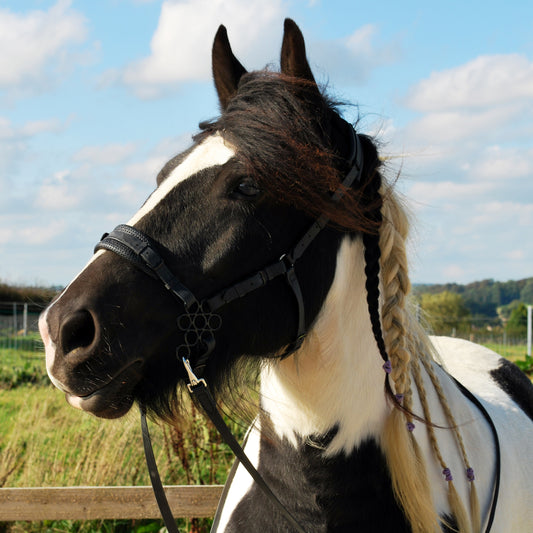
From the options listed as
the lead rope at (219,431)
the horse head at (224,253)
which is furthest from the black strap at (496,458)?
the horse head at (224,253)

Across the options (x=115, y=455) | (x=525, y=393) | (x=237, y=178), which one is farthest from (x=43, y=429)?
(x=237, y=178)

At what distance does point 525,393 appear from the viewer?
3.09 metres

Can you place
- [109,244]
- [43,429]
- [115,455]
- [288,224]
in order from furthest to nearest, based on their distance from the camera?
[43,429]
[115,455]
[288,224]
[109,244]

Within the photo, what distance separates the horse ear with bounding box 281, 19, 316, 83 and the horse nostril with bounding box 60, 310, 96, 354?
1.01 meters

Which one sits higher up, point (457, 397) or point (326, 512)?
point (457, 397)

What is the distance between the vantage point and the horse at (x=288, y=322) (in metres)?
1.58

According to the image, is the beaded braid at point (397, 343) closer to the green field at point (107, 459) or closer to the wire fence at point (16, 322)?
the green field at point (107, 459)

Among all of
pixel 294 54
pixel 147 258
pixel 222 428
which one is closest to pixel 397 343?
pixel 222 428

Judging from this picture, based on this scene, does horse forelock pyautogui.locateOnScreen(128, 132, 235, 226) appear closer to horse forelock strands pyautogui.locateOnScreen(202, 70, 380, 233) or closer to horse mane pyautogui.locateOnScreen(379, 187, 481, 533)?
horse forelock strands pyautogui.locateOnScreen(202, 70, 380, 233)

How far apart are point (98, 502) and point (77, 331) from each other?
235cm

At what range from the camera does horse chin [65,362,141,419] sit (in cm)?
156

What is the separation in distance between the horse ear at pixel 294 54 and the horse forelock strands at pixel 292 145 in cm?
4

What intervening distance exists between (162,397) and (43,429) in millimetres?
4804

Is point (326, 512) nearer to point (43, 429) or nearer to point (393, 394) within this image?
point (393, 394)
